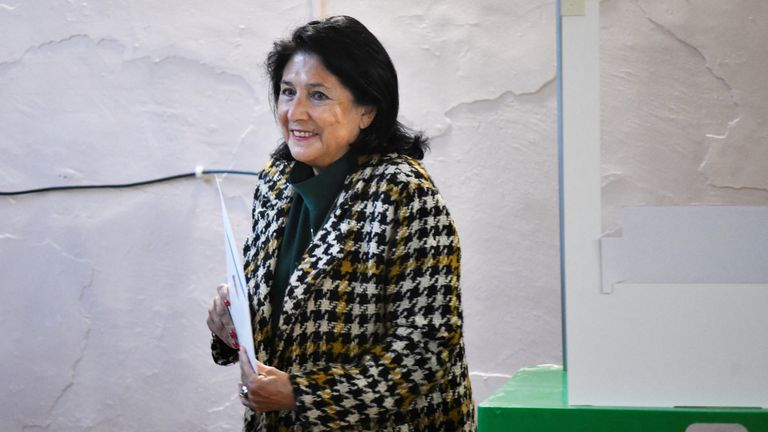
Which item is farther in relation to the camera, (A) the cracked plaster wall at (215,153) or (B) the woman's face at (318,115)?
(A) the cracked plaster wall at (215,153)

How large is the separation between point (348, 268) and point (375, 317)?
86mm

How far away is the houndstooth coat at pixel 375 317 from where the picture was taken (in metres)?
1.48

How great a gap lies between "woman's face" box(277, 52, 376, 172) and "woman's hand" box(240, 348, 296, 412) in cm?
37

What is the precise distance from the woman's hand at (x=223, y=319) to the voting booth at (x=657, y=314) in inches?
22.0

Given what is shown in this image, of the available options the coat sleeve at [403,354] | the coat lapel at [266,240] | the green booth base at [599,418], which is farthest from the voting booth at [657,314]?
the coat lapel at [266,240]

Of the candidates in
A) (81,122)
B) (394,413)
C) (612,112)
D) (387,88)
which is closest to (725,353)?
(394,413)

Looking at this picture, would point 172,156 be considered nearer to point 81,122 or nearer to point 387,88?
point 81,122

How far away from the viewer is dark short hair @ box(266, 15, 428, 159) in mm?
1662

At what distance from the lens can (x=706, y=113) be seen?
262 cm

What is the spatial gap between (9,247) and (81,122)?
17.5 inches

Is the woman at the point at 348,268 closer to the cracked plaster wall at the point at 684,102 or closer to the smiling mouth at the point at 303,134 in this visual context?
the smiling mouth at the point at 303,134

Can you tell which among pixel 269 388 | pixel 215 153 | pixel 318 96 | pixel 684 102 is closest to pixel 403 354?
pixel 269 388

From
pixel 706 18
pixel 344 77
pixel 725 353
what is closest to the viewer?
pixel 725 353

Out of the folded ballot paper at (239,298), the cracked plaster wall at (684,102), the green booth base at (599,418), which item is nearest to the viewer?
the green booth base at (599,418)
